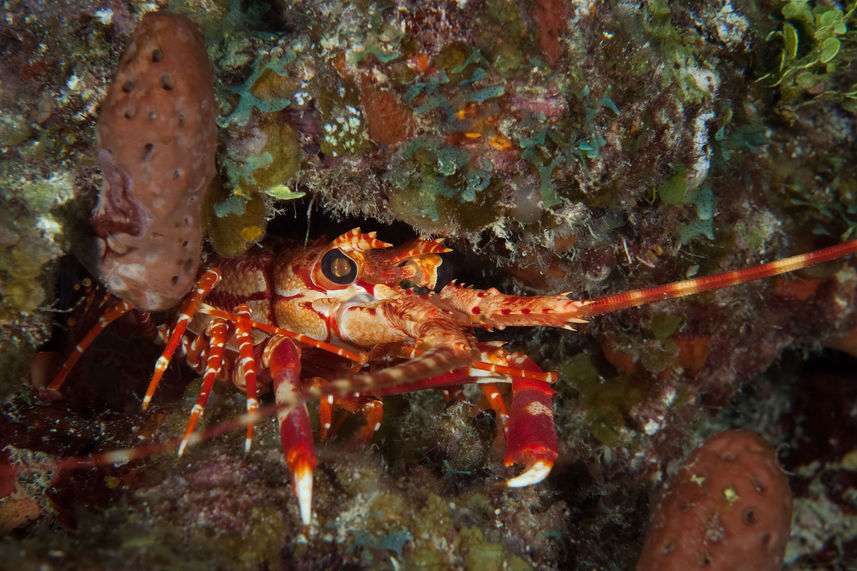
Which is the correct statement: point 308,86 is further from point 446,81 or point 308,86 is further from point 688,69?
point 688,69

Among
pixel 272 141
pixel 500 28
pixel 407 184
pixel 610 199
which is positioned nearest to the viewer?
pixel 500 28

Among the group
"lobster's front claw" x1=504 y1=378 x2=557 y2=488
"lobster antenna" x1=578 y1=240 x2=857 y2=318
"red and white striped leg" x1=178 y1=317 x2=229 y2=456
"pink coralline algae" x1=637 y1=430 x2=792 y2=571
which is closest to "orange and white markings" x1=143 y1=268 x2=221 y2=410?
"red and white striped leg" x1=178 y1=317 x2=229 y2=456

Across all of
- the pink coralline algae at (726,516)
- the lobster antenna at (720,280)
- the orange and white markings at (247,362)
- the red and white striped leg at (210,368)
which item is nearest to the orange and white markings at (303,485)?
the orange and white markings at (247,362)

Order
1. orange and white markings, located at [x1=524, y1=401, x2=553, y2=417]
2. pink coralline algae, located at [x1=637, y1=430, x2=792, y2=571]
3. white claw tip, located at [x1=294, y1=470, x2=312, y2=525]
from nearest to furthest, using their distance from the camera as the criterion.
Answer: white claw tip, located at [x1=294, y1=470, x2=312, y2=525], orange and white markings, located at [x1=524, y1=401, x2=553, y2=417], pink coralline algae, located at [x1=637, y1=430, x2=792, y2=571]

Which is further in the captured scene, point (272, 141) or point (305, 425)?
point (272, 141)

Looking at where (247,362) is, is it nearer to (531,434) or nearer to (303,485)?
(303,485)

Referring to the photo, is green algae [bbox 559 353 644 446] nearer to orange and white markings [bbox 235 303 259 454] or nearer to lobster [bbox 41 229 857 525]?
lobster [bbox 41 229 857 525]

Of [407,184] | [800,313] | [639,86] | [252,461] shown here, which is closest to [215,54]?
[407,184]
